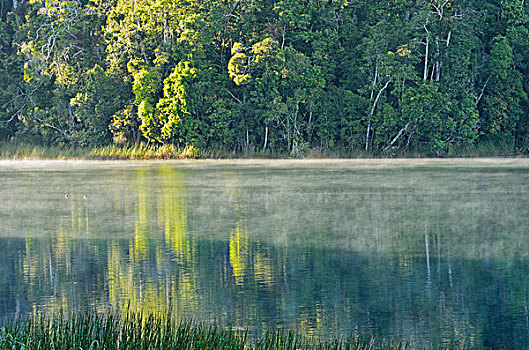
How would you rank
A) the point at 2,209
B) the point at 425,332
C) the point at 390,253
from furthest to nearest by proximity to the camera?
the point at 2,209 < the point at 390,253 < the point at 425,332

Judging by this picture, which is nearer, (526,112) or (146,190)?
(146,190)

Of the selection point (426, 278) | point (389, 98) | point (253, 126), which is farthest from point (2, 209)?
point (389, 98)

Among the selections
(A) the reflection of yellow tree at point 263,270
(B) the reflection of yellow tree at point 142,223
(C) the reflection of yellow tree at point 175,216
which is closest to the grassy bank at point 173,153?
(C) the reflection of yellow tree at point 175,216

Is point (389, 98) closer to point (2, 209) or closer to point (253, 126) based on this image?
point (253, 126)

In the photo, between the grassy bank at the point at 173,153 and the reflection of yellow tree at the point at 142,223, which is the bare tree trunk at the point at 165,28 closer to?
the grassy bank at the point at 173,153

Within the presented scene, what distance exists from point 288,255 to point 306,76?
2263cm

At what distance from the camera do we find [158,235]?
11.4 metres

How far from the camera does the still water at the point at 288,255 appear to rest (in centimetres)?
680

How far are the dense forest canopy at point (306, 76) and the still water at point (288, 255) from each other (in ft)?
42.6

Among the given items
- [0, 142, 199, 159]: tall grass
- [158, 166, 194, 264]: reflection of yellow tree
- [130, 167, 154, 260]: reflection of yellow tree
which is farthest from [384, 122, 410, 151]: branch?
A: [130, 167, 154, 260]: reflection of yellow tree

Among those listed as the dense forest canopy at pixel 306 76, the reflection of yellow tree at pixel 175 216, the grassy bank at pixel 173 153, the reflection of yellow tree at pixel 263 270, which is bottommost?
the grassy bank at pixel 173 153

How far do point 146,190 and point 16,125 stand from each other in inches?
858

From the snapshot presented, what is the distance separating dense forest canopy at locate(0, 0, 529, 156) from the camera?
31.7 meters

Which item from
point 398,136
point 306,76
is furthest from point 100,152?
point 398,136
